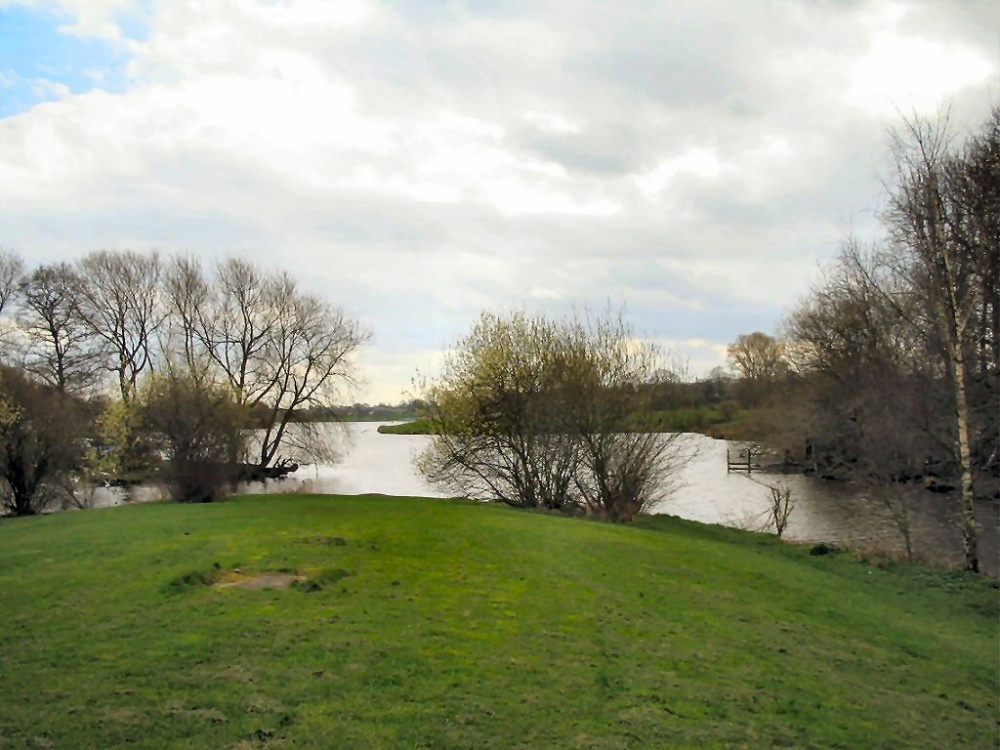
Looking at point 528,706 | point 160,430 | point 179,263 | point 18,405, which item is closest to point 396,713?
point 528,706

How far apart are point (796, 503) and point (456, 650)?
28.3m

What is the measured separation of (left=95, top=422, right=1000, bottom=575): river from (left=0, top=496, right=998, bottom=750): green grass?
392 inches

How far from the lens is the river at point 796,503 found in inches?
869

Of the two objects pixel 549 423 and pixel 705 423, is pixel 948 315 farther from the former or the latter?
pixel 705 423

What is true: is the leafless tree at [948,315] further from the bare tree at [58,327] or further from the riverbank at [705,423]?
the bare tree at [58,327]

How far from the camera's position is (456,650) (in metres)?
6.67

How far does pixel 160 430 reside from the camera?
2492 centimetres

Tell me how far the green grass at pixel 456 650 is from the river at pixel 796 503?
9949mm

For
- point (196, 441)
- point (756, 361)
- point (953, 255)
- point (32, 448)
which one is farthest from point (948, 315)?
point (756, 361)

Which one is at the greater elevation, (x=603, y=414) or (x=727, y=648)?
(x=603, y=414)

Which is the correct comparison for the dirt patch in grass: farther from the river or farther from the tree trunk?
the river

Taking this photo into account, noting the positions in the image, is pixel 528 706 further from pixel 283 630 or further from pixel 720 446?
pixel 720 446

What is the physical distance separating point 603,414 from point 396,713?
1950 centimetres

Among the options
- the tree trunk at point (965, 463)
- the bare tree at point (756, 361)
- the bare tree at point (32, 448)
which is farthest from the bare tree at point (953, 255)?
the bare tree at point (756, 361)
